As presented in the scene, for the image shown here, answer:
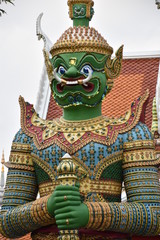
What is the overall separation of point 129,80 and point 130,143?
4.50 meters

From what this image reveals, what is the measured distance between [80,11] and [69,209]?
2.56m

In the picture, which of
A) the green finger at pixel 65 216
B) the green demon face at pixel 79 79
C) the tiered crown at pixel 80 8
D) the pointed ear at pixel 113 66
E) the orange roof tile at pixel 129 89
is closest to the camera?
the green finger at pixel 65 216

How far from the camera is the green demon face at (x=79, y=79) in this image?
41.6 ft

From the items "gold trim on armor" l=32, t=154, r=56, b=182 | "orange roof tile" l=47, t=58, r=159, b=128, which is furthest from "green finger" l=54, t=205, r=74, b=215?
"orange roof tile" l=47, t=58, r=159, b=128

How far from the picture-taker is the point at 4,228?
42.2 ft

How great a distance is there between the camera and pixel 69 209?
39.2ft

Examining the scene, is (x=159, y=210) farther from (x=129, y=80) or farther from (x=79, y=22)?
(x=129, y=80)

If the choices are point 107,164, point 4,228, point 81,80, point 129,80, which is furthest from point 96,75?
point 129,80

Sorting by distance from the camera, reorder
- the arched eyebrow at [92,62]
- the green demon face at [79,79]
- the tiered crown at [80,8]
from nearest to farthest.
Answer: the green demon face at [79,79] < the arched eyebrow at [92,62] < the tiered crown at [80,8]

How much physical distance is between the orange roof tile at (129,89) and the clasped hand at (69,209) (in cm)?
482

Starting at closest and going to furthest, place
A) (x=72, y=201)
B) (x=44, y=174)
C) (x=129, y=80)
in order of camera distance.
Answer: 1. (x=72, y=201)
2. (x=44, y=174)
3. (x=129, y=80)

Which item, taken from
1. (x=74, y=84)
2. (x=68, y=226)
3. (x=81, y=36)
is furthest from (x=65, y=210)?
(x=81, y=36)

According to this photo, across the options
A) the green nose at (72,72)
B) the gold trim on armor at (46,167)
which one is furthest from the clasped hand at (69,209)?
the green nose at (72,72)

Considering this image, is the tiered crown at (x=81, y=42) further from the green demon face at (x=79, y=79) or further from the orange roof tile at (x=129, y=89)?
the orange roof tile at (x=129, y=89)
